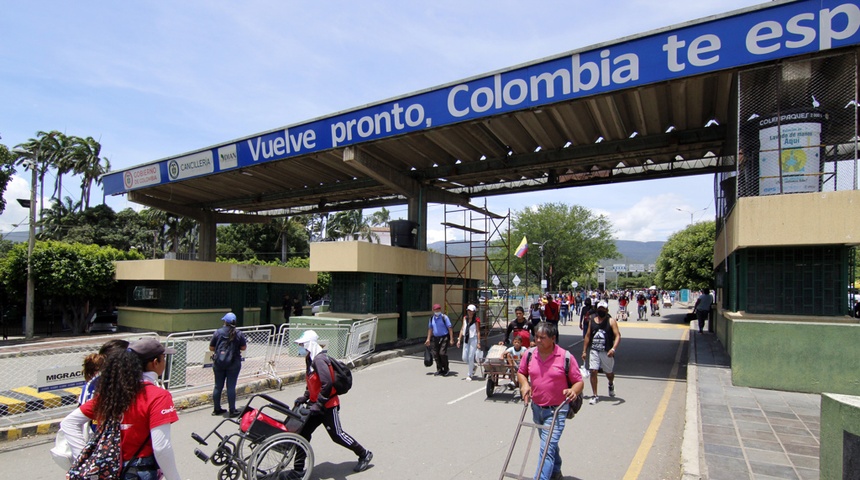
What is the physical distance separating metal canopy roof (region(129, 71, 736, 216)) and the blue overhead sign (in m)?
0.35

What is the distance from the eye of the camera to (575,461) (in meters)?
5.68

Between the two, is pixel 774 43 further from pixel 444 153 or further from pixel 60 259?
pixel 60 259

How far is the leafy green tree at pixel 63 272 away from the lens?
21875mm

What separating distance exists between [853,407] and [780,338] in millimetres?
6011

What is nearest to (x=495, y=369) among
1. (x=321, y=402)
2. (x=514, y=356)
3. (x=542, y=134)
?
(x=514, y=356)

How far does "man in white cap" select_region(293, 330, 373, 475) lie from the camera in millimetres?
5145

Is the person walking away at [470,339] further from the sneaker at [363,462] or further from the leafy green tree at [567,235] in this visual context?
the leafy green tree at [567,235]

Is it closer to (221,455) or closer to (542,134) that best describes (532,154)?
(542,134)

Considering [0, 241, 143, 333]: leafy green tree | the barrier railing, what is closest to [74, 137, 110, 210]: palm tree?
[0, 241, 143, 333]: leafy green tree

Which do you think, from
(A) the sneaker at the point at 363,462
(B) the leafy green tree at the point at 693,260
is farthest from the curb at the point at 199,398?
(B) the leafy green tree at the point at 693,260

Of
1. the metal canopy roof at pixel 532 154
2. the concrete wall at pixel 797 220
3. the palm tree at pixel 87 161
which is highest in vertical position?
the palm tree at pixel 87 161

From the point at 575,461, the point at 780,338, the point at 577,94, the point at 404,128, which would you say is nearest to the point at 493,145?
the point at 404,128

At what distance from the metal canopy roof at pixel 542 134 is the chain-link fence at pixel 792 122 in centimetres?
42

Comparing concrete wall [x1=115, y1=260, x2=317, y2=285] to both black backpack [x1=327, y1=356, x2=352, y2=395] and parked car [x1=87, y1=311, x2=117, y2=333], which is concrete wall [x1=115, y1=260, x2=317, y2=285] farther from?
black backpack [x1=327, y1=356, x2=352, y2=395]
